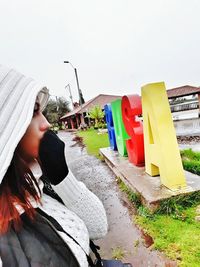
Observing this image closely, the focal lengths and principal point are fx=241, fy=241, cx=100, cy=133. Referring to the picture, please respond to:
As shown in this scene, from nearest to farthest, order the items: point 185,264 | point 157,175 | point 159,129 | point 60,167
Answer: point 60,167
point 185,264
point 159,129
point 157,175

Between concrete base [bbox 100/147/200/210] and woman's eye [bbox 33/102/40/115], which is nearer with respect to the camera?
woman's eye [bbox 33/102/40/115]

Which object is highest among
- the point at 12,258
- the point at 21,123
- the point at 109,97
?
the point at 109,97

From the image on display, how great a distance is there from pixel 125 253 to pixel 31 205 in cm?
273

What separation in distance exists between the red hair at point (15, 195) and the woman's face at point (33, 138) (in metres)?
0.04

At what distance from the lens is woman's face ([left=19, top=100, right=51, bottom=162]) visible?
0.92 meters

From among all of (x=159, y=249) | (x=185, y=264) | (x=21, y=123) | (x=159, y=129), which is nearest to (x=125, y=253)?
(x=159, y=249)

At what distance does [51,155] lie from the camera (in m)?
0.99

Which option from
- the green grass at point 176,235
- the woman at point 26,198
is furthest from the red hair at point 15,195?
the green grass at point 176,235

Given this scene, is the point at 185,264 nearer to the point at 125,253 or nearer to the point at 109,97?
the point at 125,253

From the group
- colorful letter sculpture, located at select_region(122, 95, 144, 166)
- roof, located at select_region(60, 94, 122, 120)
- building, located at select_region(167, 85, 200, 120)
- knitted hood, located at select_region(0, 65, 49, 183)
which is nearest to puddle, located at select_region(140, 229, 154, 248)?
colorful letter sculpture, located at select_region(122, 95, 144, 166)

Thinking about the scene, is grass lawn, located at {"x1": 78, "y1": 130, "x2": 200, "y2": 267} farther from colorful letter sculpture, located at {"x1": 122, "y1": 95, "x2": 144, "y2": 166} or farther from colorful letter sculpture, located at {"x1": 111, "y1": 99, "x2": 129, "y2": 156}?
colorful letter sculpture, located at {"x1": 111, "y1": 99, "x2": 129, "y2": 156}

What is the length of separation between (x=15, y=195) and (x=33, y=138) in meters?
0.22

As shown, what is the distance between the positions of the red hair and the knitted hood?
0.09 meters

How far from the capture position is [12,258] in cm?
74
